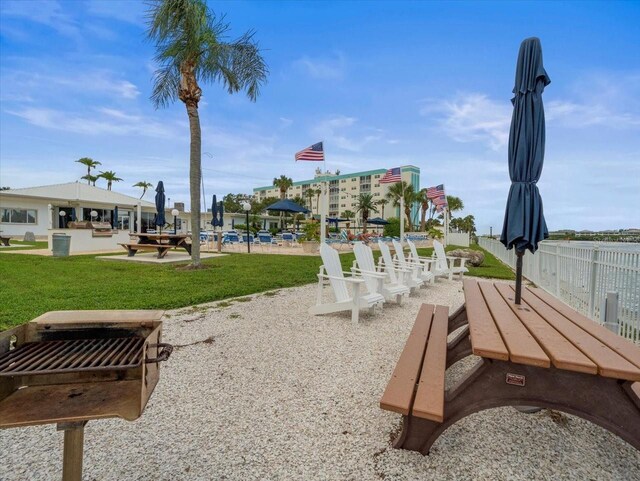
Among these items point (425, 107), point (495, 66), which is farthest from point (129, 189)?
point (495, 66)

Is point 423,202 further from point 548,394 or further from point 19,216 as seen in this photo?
point 548,394

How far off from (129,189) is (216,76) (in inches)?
2032

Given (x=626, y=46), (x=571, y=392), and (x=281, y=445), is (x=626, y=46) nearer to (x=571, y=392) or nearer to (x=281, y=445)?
(x=571, y=392)

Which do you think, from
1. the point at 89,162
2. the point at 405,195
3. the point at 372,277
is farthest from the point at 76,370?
the point at 89,162

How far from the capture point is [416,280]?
22.2 feet

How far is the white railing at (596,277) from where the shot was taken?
12.6ft

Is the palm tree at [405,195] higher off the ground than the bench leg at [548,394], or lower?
higher

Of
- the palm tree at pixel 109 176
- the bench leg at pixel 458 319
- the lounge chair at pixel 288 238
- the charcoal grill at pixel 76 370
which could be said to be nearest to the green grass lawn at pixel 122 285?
the charcoal grill at pixel 76 370

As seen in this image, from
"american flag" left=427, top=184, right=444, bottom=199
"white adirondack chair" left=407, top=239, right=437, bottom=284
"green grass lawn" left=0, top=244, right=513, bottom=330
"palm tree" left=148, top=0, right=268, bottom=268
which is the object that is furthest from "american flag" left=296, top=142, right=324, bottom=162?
"american flag" left=427, top=184, right=444, bottom=199

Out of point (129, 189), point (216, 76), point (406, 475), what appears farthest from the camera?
point (129, 189)

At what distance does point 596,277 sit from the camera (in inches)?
185

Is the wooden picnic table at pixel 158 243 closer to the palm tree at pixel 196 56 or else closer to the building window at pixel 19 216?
the palm tree at pixel 196 56

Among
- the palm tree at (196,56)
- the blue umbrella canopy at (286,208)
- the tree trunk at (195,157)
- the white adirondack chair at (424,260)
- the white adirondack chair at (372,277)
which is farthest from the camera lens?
the blue umbrella canopy at (286,208)

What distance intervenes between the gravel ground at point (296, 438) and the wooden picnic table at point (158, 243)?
9.67 metres
